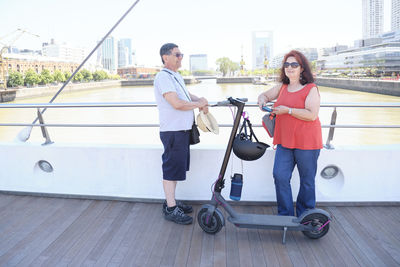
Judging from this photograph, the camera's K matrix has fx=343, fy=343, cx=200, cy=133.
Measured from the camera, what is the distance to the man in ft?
7.29

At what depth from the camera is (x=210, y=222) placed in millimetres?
2279

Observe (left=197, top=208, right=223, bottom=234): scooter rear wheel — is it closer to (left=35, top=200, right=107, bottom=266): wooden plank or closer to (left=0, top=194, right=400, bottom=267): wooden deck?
(left=0, top=194, right=400, bottom=267): wooden deck

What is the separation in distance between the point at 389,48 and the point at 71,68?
85346 millimetres

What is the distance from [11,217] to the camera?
8.85ft

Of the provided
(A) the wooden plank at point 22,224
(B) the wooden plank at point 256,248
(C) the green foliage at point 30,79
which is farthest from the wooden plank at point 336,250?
(C) the green foliage at point 30,79

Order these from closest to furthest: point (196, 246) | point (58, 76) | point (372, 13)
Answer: point (196, 246), point (372, 13), point (58, 76)

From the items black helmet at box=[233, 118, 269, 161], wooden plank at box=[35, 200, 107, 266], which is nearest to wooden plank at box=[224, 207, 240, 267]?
black helmet at box=[233, 118, 269, 161]

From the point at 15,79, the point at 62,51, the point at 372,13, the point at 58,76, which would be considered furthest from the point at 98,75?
the point at 372,13

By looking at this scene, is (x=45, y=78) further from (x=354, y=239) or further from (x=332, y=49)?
(x=332, y=49)

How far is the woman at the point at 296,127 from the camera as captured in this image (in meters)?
2.10

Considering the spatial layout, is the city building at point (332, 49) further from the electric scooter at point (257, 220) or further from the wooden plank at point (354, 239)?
the electric scooter at point (257, 220)

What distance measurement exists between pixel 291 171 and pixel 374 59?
98235 mm

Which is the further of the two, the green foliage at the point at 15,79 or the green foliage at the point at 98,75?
the green foliage at the point at 98,75

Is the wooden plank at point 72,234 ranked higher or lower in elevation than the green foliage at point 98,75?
lower
